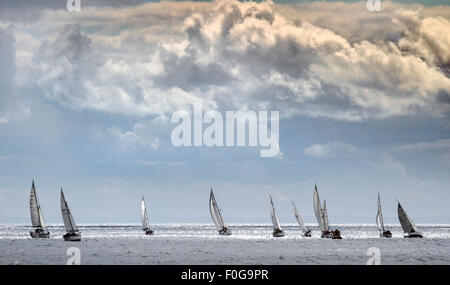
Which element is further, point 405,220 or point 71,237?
point 405,220

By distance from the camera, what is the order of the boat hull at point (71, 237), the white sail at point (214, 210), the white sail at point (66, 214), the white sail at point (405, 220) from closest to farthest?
the white sail at point (66, 214)
the boat hull at point (71, 237)
the white sail at point (405, 220)
the white sail at point (214, 210)

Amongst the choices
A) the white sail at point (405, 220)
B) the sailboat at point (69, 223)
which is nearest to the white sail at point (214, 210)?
the sailboat at point (69, 223)

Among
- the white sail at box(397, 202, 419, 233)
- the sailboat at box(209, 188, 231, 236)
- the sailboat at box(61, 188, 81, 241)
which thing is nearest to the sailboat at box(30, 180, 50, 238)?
the sailboat at box(61, 188, 81, 241)

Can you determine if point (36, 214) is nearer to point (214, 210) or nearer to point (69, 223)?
point (69, 223)

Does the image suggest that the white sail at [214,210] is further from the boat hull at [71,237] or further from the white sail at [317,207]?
the boat hull at [71,237]

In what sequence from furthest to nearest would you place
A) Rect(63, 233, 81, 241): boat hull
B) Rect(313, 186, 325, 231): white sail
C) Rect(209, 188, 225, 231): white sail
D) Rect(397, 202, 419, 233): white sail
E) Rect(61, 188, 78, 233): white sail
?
Rect(209, 188, 225, 231): white sail < Rect(397, 202, 419, 233): white sail < Rect(313, 186, 325, 231): white sail < Rect(63, 233, 81, 241): boat hull < Rect(61, 188, 78, 233): white sail

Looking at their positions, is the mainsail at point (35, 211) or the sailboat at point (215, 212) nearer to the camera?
the mainsail at point (35, 211)

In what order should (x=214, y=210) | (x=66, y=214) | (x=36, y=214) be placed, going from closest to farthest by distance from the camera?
(x=66, y=214) < (x=36, y=214) < (x=214, y=210)

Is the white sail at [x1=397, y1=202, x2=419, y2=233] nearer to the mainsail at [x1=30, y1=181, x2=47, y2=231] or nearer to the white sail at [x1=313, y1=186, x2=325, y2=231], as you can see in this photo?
the white sail at [x1=313, y1=186, x2=325, y2=231]

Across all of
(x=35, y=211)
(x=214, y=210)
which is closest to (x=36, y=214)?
(x=35, y=211)
